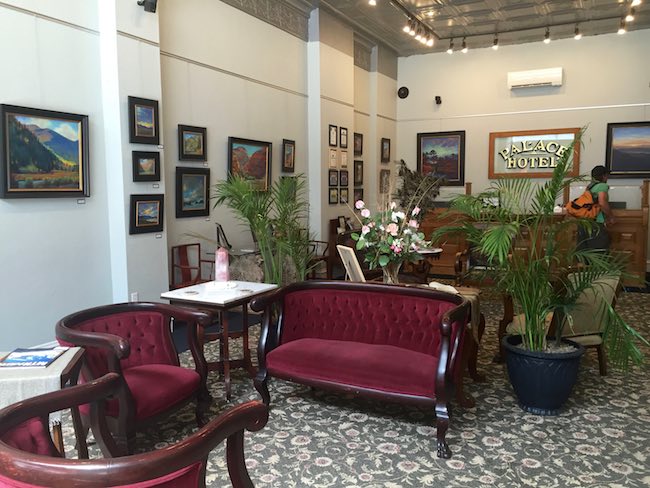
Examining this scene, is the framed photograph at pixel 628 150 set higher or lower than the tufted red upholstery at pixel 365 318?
higher

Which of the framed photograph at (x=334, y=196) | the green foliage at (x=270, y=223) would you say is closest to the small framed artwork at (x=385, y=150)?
the framed photograph at (x=334, y=196)

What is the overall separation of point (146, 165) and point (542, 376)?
14.0 feet

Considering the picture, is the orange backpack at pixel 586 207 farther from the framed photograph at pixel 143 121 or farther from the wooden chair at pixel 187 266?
the framed photograph at pixel 143 121

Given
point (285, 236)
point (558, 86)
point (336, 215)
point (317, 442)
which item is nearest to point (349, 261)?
point (285, 236)

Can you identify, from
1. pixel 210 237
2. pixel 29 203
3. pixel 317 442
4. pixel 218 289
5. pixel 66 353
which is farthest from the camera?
pixel 210 237

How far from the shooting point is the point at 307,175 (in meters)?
8.97

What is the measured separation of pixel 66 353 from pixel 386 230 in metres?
2.47

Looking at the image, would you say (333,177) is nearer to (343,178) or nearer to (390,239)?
(343,178)

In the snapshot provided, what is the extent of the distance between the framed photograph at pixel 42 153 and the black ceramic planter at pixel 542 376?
4196 mm

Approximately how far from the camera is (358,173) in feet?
34.6

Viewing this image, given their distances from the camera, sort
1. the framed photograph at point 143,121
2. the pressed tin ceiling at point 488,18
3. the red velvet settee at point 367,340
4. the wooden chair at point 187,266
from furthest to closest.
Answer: the pressed tin ceiling at point 488,18 < the wooden chair at point 187,266 < the framed photograph at point 143,121 < the red velvet settee at point 367,340

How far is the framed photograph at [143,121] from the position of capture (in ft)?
17.7

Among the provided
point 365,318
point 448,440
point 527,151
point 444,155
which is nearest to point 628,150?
point 527,151

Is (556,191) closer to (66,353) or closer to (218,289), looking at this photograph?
(218,289)
